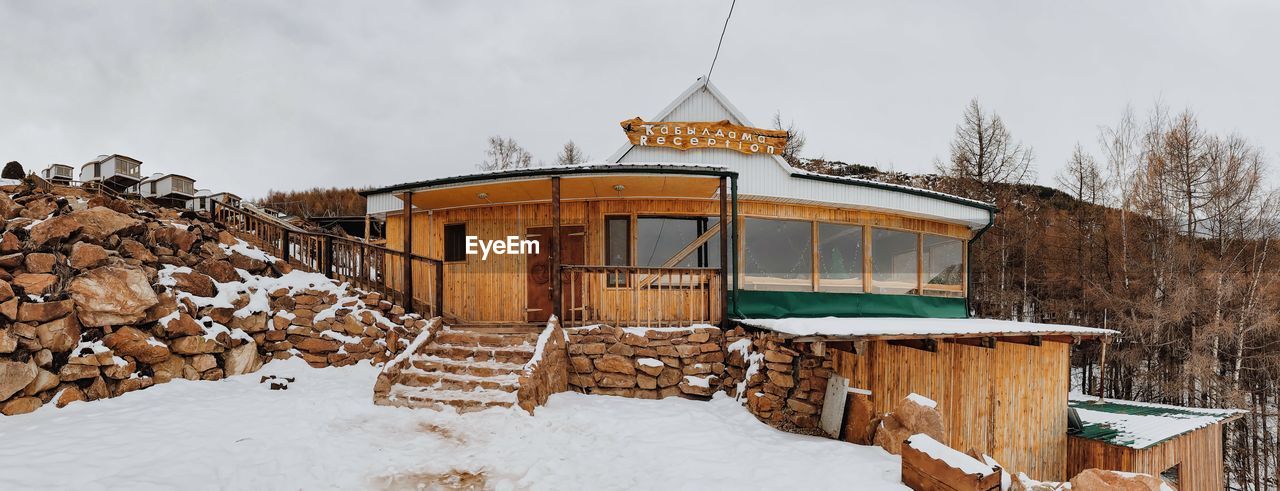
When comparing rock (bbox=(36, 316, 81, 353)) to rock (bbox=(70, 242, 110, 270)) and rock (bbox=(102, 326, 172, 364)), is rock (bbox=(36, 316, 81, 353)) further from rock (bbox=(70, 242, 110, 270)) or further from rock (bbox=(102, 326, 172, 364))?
rock (bbox=(70, 242, 110, 270))

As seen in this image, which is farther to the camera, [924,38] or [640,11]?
[924,38]

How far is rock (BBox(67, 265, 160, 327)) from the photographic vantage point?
5.64 meters

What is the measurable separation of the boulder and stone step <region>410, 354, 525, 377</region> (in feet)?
11.9

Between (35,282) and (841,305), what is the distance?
11.6 meters

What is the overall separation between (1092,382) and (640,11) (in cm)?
2108

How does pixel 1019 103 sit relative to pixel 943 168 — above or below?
above

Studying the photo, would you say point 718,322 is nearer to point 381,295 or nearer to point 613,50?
point 381,295

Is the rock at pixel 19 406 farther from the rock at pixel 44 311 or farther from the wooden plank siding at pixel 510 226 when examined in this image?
the wooden plank siding at pixel 510 226

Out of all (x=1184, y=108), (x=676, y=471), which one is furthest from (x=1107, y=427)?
(x=1184, y=108)

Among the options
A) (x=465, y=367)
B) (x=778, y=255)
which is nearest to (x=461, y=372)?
(x=465, y=367)

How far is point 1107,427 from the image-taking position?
8969 mm

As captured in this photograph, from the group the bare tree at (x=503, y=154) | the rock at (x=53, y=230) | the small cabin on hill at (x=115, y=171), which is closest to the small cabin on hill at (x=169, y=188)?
the small cabin on hill at (x=115, y=171)

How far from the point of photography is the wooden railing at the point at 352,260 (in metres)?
8.18

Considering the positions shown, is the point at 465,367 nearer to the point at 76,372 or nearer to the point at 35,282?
the point at 76,372
